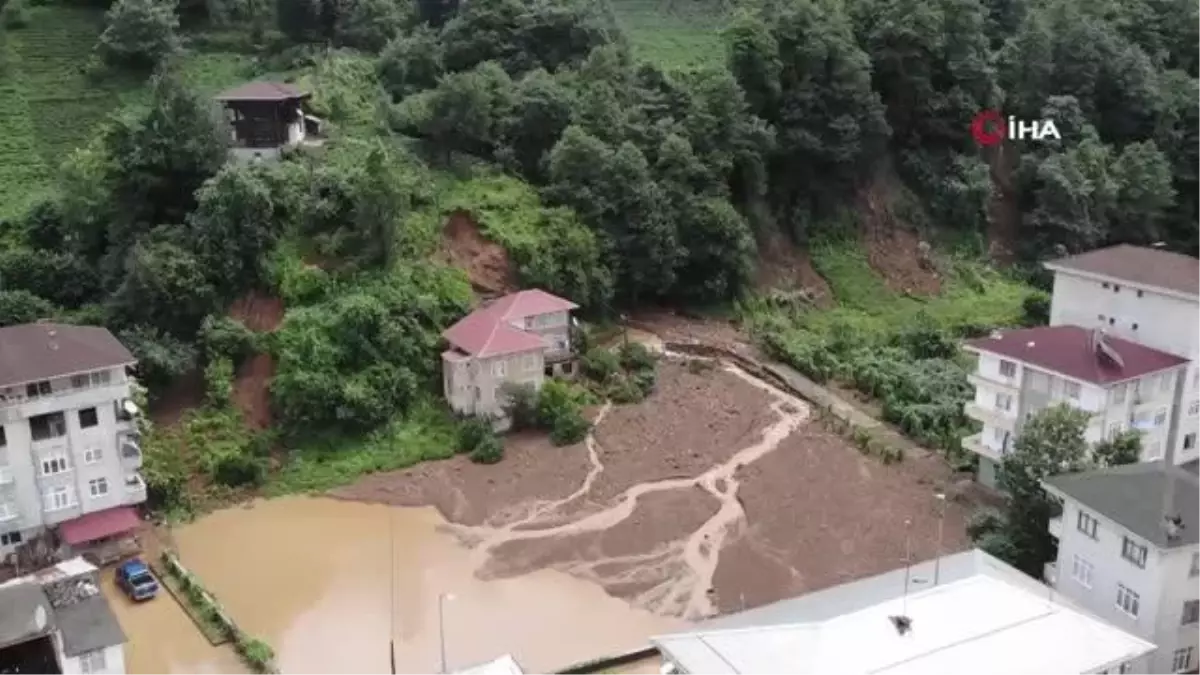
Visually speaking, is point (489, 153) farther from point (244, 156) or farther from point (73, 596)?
point (73, 596)

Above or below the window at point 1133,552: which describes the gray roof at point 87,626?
below

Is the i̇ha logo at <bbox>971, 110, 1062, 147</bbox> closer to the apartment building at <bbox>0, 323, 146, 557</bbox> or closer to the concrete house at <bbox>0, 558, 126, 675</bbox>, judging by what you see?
the apartment building at <bbox>0, 323, 146, 557</bbox>

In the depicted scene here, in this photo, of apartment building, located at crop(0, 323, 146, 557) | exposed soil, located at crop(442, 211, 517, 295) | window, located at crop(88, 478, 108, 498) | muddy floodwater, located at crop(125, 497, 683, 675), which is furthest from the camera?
exposed soil, located at crop(442, 211, 517, 295)

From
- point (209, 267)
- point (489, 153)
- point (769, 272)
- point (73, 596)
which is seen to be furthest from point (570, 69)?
point (73, 596)

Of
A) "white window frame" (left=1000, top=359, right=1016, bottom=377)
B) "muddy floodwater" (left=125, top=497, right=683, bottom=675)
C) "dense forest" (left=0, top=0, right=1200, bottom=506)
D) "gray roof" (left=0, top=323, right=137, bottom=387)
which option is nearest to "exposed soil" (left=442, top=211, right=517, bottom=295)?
"dense forest" (left=0, top=0, right=1200, bottom=506)

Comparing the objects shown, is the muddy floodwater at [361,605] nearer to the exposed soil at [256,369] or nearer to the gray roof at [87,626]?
the gray roof at [87,626]

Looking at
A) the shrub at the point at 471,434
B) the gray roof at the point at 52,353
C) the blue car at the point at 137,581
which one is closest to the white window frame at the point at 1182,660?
the shrub at the point at 471,434

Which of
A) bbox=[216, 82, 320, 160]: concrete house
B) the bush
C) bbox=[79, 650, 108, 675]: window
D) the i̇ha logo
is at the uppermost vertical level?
bbox=[216, 82, 320, 160]: concrete house
